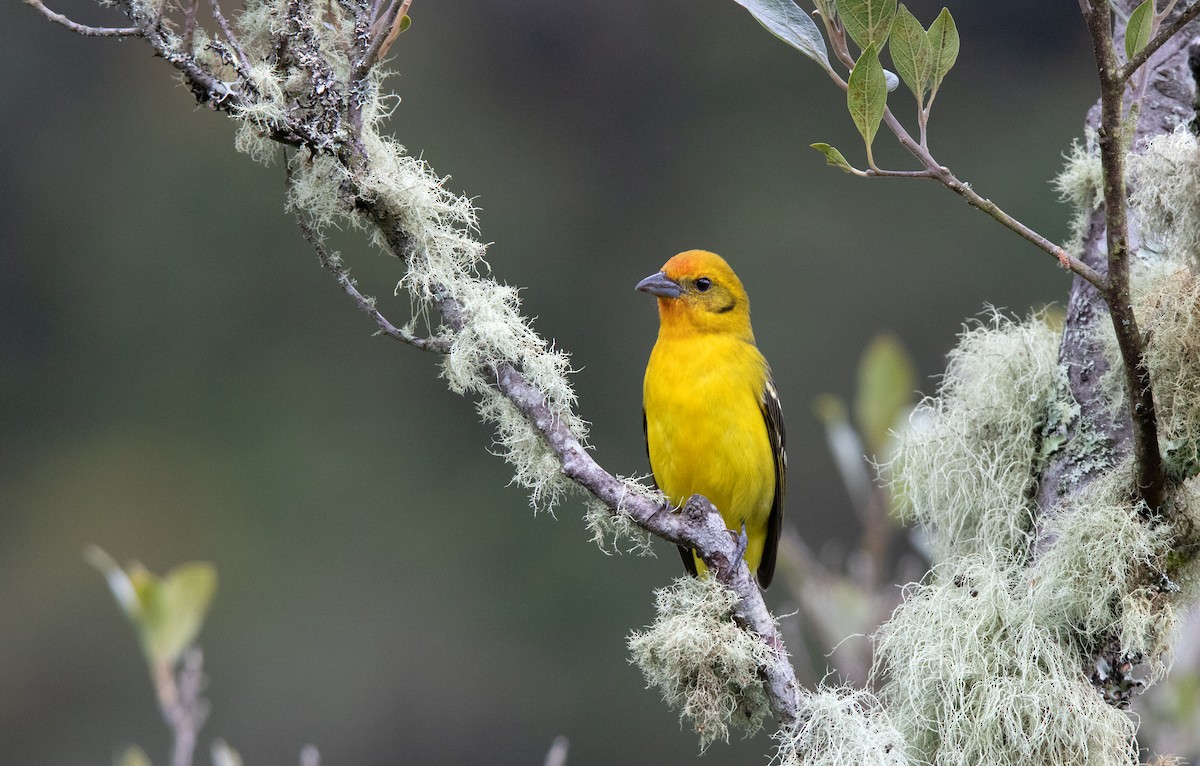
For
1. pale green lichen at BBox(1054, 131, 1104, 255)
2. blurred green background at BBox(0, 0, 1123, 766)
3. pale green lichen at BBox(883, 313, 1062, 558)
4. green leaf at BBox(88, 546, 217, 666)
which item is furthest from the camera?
blurred green background at BBox(0, 0, 1123, 766)

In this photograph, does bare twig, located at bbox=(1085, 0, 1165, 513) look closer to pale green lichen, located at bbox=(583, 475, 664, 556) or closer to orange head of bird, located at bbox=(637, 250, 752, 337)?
pale green lichen, located at bbox=(583, 475, 664, 556)

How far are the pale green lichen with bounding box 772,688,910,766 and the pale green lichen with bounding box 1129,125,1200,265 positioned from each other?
838 millimetres

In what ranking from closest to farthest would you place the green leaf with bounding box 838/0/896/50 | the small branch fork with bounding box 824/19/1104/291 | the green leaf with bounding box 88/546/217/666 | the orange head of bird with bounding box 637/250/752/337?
the small branch fork with bounding box 824/19/1104/291 < the green leaf with bounding box 838/0/896/50 < the green leaf with bounding box 88/546/217/666 < the orange head of bird with bounding box 637/250/752/337

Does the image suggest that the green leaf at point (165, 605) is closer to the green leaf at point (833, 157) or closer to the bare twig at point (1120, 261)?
the green leaf at point (833, 157)

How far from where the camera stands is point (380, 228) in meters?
2.22

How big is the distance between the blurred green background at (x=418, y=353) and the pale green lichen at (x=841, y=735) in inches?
302

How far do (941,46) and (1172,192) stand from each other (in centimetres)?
40

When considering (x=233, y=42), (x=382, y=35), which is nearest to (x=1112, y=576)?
(x=382, y=35)

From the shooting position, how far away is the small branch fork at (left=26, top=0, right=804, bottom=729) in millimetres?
2090

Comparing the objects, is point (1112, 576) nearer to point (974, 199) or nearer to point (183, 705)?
point (974, 199)

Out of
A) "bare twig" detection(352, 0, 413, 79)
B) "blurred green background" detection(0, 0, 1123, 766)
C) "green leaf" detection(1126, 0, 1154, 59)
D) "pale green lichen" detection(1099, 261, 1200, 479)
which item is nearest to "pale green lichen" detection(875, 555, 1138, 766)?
"pale green lichen" detection(1099, 261, 1200, 479)

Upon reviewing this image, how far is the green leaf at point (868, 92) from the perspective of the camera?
1.99 meters

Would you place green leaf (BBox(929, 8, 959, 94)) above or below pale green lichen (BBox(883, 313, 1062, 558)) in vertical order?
above

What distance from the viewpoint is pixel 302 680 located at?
11.0m
